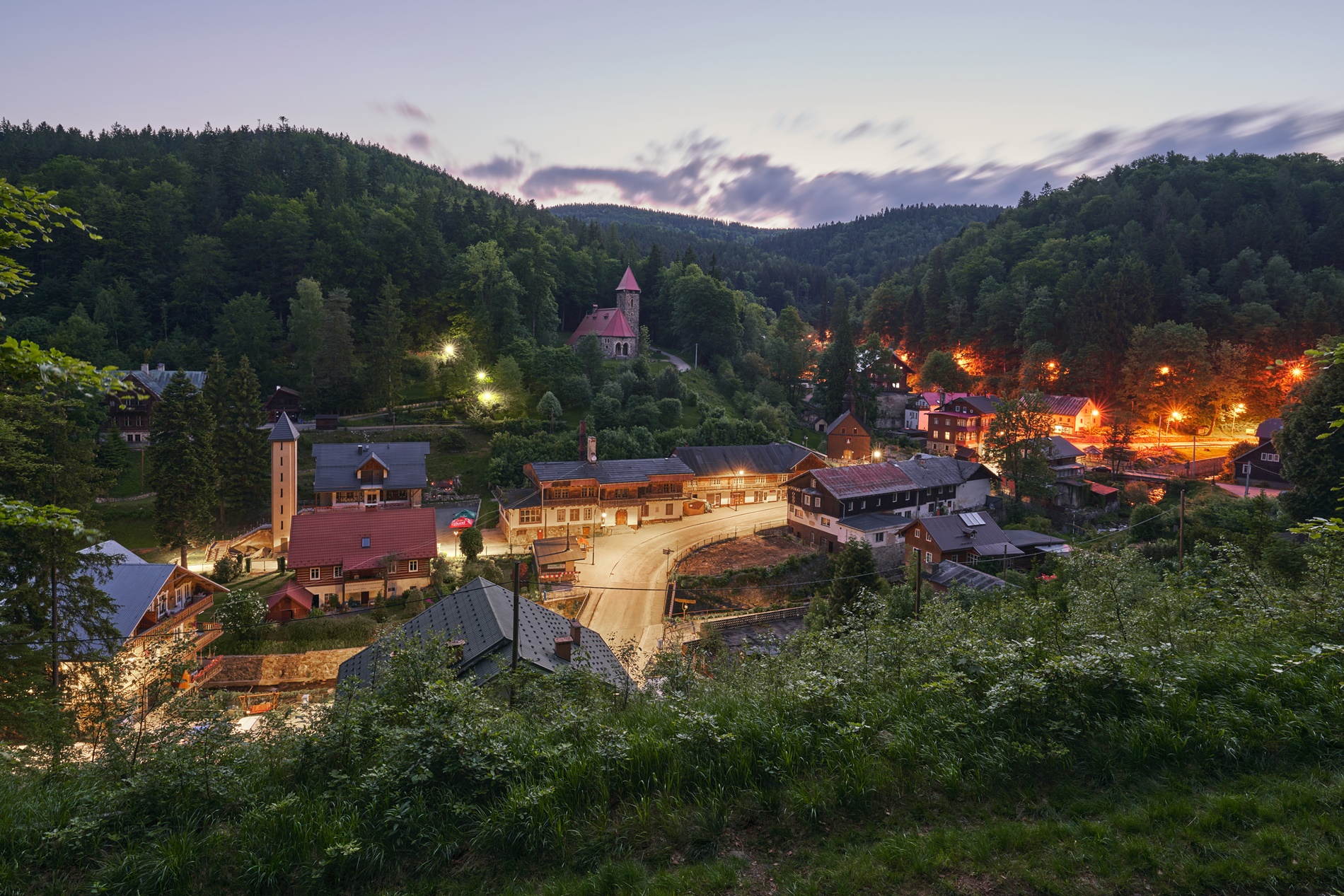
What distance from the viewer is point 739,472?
42.3 metres

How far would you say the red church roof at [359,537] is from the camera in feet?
85.1

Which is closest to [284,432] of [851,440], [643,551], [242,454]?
[242,454]

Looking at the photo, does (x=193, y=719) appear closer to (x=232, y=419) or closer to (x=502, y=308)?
(x=232, y=419)

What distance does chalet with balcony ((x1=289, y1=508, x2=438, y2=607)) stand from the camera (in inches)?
1019

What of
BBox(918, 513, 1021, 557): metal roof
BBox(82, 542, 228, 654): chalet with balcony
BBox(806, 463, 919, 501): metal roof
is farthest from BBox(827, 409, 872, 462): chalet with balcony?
BBox(82, 542, 228, 654): chalet with balcony

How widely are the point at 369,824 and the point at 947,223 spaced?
192 metres

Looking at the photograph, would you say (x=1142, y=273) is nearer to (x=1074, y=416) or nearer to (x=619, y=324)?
Answer: (x=1074, y=416)

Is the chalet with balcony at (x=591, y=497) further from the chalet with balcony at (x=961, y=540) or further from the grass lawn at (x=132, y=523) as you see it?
the grass lawn at (x=132, y=523)

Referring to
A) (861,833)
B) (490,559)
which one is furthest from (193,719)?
(490,559)

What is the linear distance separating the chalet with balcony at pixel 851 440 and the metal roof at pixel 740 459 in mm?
8232

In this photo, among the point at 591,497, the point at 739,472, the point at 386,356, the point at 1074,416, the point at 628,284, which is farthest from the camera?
the point at 628,284

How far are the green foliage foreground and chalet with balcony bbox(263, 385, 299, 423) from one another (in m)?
46.1

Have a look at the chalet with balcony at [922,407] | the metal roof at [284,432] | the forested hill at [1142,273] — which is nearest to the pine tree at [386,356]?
the metal roof at [284,432]

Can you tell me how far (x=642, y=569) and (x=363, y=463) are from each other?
18.6 m
